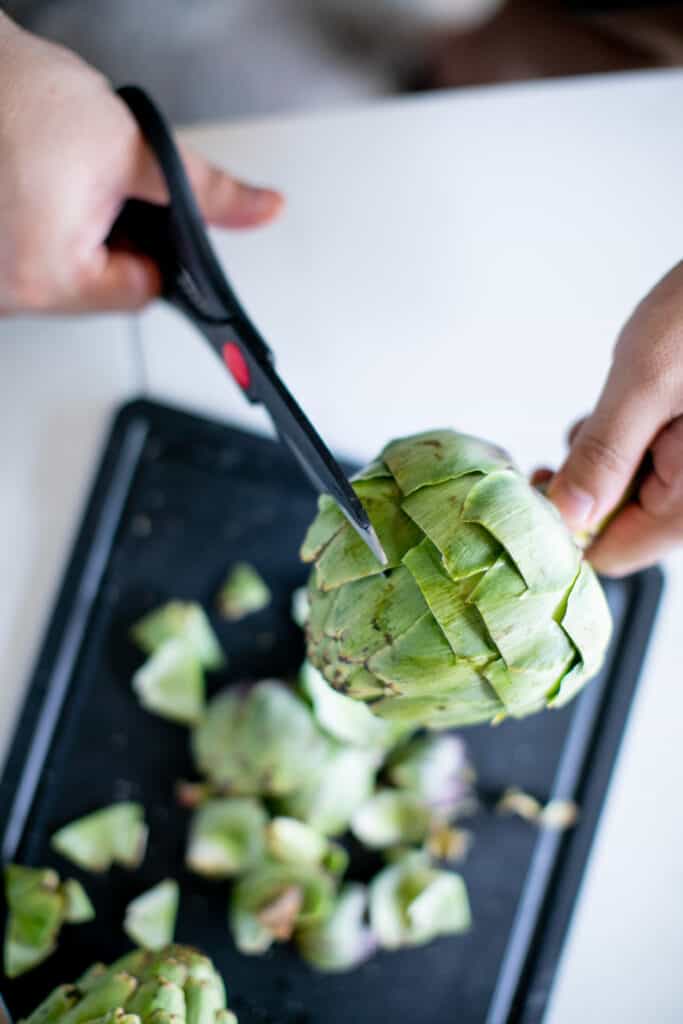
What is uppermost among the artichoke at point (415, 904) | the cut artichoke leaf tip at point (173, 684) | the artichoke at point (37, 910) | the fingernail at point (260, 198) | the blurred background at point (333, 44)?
the blurred background at point (333, 44)

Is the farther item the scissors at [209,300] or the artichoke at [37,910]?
the artichoke at [37,910]

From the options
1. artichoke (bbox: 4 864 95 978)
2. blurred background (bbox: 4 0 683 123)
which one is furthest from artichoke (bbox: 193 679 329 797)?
blurred background (bbox: 4 0 683 123)

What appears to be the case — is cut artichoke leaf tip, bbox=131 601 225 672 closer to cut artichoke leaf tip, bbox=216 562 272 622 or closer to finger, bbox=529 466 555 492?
cut artichoke leaf tip, bbox=216 562 272 622

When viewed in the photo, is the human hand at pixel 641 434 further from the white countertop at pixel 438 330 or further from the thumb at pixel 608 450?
the white countertop at pixel 438 330

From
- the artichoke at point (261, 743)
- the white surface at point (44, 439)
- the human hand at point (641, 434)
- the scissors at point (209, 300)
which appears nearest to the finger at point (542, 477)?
the human hand at point (641, 434)

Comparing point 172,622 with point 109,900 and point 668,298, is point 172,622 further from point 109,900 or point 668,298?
point 668,298

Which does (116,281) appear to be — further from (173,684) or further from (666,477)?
(666,477)
